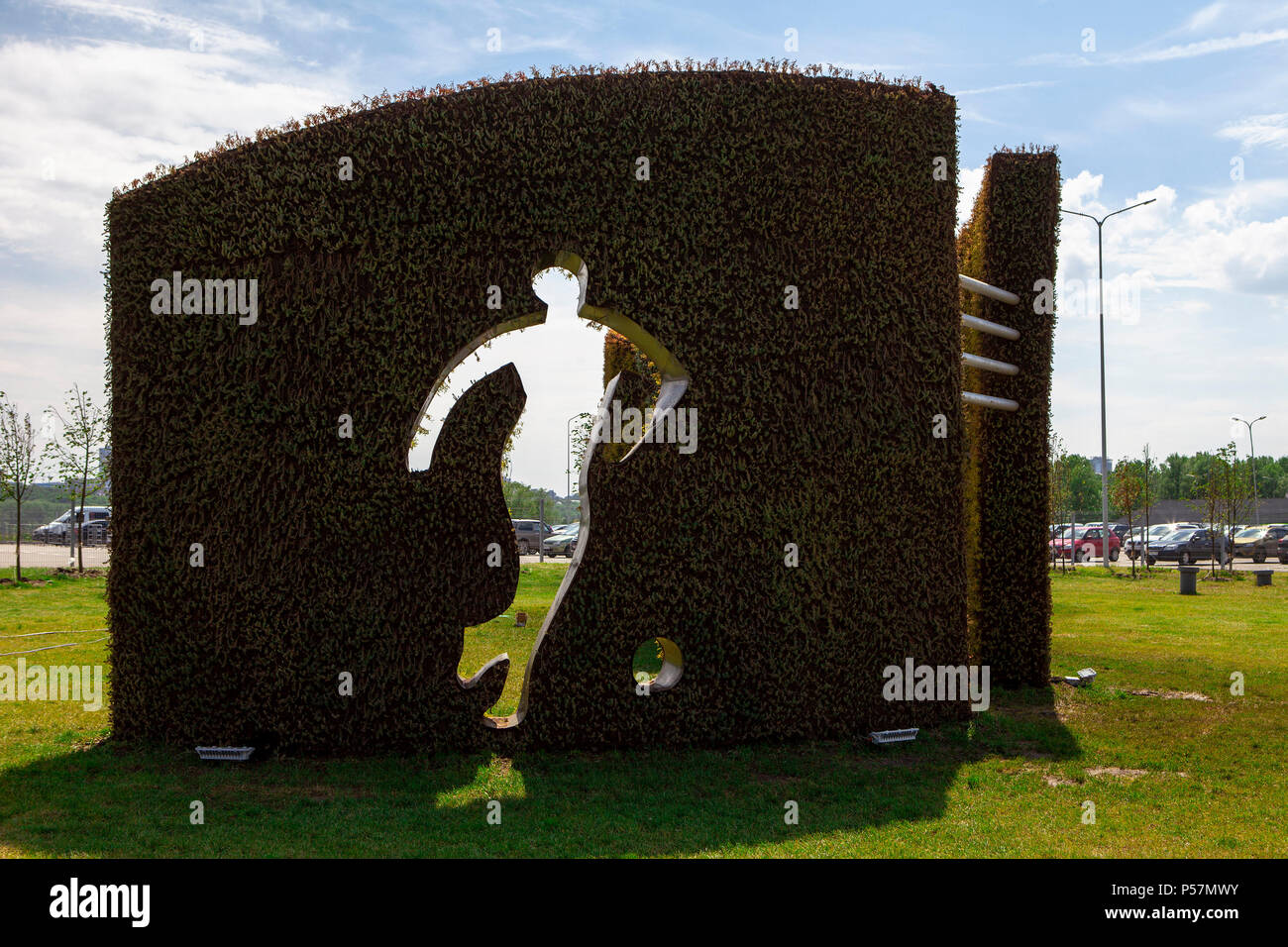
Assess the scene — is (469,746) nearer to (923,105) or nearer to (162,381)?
(162,381)

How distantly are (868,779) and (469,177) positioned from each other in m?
5.81

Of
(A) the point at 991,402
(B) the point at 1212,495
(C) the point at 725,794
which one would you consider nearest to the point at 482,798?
(C) the point at 725,794

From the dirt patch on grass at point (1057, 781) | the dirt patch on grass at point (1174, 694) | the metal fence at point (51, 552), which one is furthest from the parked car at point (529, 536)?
the dirt patch on grass at point (1057, 781)

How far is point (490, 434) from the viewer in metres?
7.74

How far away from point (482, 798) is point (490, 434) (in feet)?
9.27

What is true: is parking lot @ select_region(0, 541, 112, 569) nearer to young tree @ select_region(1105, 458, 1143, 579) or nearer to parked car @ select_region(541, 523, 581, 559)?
parked car @ select_region(541, 523, 581, 559)

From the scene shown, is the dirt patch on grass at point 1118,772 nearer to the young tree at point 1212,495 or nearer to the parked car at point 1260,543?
the young tree at point 1212,495

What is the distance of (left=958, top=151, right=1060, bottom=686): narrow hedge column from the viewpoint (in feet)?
35.1

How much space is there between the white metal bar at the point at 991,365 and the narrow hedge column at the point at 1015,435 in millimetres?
154

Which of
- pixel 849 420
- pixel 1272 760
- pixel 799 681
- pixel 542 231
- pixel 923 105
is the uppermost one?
pixel 923 105

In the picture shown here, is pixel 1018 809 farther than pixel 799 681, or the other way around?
pixel 799 681

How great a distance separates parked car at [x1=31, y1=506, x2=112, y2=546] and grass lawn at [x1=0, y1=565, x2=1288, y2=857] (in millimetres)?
27196
